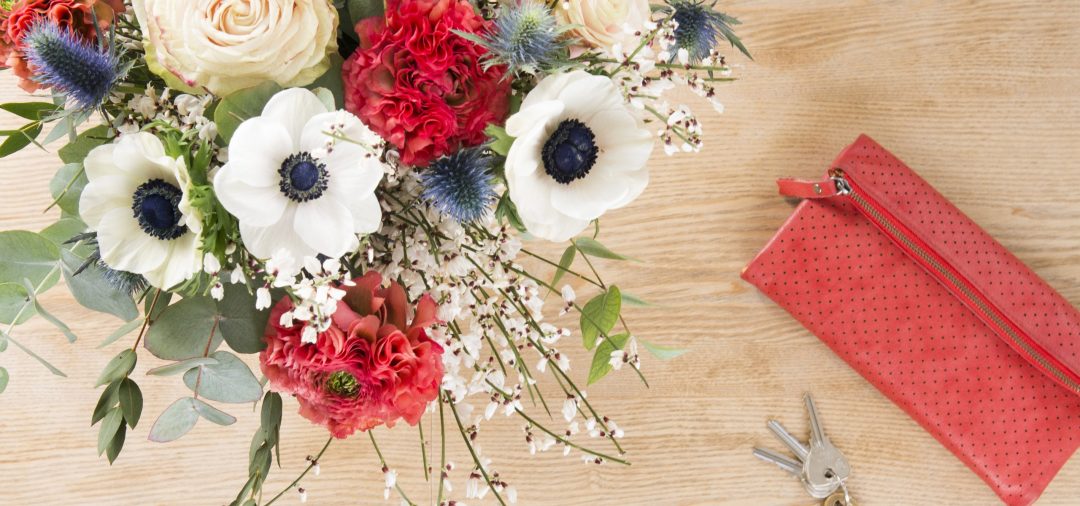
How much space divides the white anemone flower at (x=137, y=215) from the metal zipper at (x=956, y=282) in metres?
0.62

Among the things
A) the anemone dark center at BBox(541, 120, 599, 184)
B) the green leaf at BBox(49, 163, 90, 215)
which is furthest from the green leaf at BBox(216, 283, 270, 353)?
the anemone dark center at BBox(541, 120, 599, 184)

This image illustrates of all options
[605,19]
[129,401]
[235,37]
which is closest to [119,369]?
[129,401]

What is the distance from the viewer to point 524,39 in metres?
0.43

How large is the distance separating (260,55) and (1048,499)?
35.8 inches

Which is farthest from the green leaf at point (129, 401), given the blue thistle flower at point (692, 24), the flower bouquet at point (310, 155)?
the blue thistle flower at point (692, 24)

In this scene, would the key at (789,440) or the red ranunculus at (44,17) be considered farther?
the key at (789,440)

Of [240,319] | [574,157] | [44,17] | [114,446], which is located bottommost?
[114,446]

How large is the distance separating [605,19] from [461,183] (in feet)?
0.42

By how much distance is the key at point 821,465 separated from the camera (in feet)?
2.78

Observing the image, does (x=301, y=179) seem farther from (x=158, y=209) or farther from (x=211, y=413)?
(x=211, y=413)

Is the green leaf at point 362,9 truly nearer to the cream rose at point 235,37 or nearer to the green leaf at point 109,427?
the cream rose at point 235,37

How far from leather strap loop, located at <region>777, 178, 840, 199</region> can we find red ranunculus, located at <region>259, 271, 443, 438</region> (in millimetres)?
477

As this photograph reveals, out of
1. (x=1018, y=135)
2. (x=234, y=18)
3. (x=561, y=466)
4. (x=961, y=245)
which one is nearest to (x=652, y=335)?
(x=561, y=466)

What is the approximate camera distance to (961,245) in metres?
0.83
